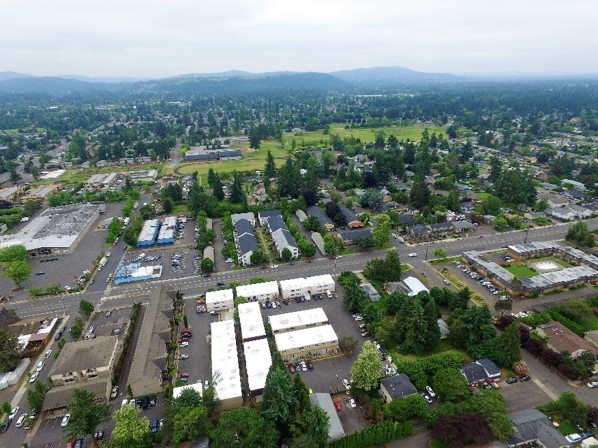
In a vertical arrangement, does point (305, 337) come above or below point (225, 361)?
above

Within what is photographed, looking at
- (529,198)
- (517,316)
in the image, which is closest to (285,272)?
(517,316)

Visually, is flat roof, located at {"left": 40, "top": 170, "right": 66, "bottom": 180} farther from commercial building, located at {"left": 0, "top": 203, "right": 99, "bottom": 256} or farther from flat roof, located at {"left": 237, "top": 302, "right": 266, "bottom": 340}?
flat roof, located at {"left": 237, "top": 302, "right": 266, "bottom": 340}

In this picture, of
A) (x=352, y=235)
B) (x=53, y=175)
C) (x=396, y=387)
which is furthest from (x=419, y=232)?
(x=53, y=175)

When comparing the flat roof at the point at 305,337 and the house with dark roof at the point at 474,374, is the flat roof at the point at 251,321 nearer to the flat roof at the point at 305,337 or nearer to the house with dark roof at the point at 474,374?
the flat roof at the point at 305,337

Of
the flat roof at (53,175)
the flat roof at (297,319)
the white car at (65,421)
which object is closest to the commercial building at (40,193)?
the flat roof at (53,175)

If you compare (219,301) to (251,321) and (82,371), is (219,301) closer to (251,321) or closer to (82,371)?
(251,321)

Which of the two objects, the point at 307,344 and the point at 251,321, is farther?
the point at 251,321
